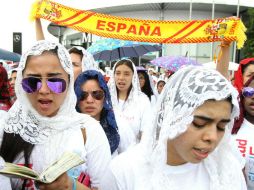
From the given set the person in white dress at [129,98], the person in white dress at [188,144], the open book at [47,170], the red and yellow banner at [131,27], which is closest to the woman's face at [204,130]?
the person in white dress at [188,144]

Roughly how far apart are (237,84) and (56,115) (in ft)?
6.80

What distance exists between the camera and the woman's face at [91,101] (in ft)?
9.67

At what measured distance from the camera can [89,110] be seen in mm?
2951

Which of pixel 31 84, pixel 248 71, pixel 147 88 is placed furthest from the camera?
pixel 147 88

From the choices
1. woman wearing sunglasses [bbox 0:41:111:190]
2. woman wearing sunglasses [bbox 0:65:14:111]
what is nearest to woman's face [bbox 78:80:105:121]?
woman wearing sunglasses [bbox 0:65:14:111]

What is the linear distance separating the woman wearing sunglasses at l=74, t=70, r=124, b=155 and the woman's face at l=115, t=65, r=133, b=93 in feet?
4.38

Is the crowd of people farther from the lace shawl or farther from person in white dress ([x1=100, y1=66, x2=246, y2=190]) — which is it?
the lace shawl

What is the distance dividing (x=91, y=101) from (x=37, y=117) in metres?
1.03

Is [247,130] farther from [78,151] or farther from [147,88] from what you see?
[147,88]

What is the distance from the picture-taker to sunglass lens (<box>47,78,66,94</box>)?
1.91 meters

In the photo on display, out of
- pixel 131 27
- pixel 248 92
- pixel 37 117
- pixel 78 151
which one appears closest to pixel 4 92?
pixel 37 117

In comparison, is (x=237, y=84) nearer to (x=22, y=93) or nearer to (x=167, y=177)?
(x=167, y=177)

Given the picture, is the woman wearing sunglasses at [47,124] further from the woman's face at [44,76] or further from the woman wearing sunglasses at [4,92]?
the woman wearing sunglasses at [4,92]

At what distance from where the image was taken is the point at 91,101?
2.95 metres
